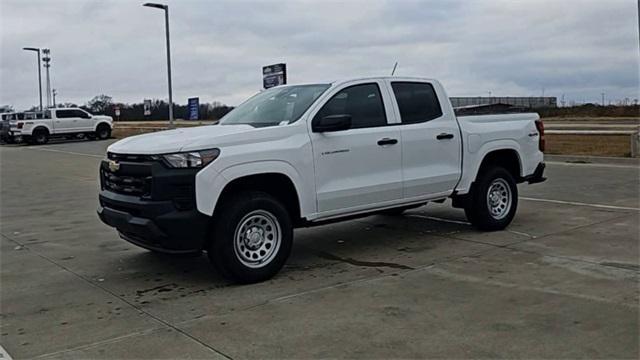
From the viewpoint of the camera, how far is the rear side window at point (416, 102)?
25.1 ft

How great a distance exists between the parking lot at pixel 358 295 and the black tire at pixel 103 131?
33.1 metres

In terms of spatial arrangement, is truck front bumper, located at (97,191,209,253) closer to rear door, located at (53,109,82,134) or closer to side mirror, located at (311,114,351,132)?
side mirror, located at (311,114,351,132)

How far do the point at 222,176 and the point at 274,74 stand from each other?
15088 millimetres

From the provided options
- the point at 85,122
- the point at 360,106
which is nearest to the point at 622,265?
the point at 360,106

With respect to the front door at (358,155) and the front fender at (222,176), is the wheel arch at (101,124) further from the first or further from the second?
the front fender at (222,176)

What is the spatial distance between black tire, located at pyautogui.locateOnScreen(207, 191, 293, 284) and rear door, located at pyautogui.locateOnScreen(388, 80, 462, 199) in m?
1.76

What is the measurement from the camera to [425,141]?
7.65m

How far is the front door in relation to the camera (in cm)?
676

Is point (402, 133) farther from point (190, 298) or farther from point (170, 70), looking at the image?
point (170, 70)

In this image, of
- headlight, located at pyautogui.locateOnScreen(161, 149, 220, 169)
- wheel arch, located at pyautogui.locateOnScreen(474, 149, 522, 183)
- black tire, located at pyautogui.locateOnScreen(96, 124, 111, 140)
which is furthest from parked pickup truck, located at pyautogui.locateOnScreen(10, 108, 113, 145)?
headlight, located at pyautogui.locateOnScreen(161, 149, 220, 169)

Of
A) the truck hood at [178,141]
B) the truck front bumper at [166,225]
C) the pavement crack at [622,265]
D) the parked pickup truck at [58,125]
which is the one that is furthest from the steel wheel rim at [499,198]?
the parked pickup truck at [58,125]

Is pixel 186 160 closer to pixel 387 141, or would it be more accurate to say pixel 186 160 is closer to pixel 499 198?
pixel 387 141

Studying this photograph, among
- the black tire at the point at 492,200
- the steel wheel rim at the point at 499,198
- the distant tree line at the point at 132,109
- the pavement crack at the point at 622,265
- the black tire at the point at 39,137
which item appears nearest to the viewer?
the pavement crack at the point at 622,265

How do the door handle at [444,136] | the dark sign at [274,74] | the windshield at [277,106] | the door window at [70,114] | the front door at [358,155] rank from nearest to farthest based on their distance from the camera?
the front door at [358,155] → the windshield at [277,106] → the door handle at [444,136] → the dark sign at [274,74] → the door window at [70,114]
